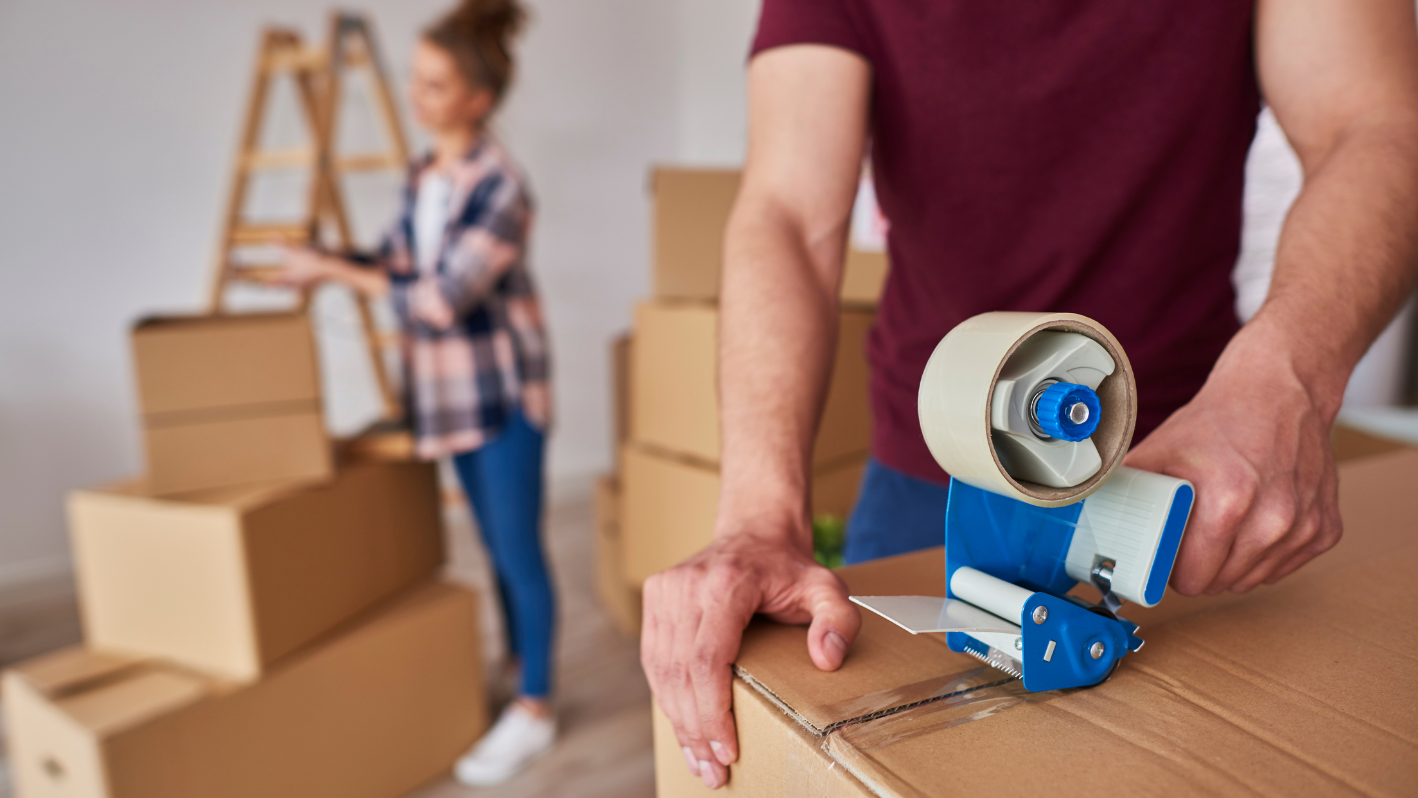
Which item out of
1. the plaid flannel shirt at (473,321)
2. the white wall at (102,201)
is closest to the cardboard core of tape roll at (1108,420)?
the plaid flannel shirt at (473,321)

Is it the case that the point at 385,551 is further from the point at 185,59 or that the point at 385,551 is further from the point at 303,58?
the point at 185,59

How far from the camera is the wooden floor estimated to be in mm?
1562

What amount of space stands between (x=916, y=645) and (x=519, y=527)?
4.21ft

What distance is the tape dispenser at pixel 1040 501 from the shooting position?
13.9 inches

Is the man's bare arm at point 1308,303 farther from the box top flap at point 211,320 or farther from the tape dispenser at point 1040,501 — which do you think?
the box top flap at point 211,320

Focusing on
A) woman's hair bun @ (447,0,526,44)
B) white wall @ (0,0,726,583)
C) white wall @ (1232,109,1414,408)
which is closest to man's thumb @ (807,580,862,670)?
white wall @ (1232,109,1414,408)

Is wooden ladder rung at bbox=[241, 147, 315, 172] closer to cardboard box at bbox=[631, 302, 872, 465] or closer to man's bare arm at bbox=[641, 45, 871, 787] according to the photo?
cardboard box at bbox=[631, 302, 872, 465]

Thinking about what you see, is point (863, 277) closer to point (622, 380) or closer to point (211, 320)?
point (622, 380)

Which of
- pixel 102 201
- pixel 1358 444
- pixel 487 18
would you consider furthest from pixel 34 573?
pixel 1358 444

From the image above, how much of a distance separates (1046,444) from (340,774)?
141 centimetres

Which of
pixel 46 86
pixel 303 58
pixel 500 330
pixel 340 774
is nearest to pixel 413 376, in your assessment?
pixel 500 330

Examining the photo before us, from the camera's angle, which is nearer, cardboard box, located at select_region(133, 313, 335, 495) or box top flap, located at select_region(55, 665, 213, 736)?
box top flap, located at select_region(55, 665, 213, 736)

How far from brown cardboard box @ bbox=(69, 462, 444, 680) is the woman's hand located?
40 centimetres

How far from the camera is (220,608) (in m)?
1.22
